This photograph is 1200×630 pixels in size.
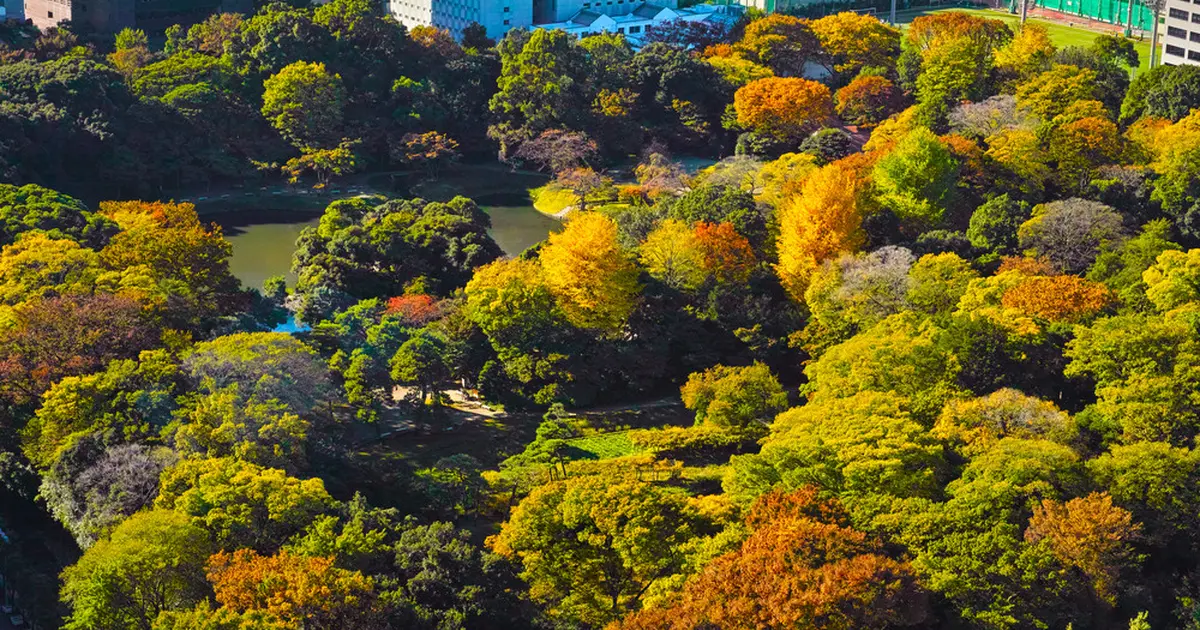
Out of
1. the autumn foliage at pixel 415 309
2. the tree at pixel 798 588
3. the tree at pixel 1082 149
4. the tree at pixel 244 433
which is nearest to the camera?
the tree at pixel 798 588

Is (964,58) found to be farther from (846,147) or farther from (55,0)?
(55,0)

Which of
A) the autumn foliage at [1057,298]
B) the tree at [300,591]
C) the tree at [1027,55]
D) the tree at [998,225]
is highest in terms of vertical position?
the tree at [1027,55]

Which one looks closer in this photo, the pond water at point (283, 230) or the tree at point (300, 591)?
the tree at point (300, 591)

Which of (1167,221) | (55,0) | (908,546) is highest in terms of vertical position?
(55,0)

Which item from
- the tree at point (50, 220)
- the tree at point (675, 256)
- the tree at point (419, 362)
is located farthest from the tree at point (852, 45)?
the tree at point (50, 220)

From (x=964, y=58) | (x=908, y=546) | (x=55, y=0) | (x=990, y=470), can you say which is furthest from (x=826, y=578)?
(x=55, y=0)

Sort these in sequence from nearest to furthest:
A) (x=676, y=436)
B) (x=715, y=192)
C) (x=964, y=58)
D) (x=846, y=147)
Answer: (x=676, y=436)
(x=715, y=192)
(x=846, y=147)
(x=964, y=58)

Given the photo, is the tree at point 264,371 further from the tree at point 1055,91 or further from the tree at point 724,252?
the tree at point 1055,91
